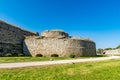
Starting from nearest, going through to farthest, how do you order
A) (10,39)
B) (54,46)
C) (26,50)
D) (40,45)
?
(10,39), (54,46), (40,45), (26,50)

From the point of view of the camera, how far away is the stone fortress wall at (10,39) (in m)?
33.6

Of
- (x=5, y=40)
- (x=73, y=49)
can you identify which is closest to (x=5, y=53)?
(x=5, y=40)

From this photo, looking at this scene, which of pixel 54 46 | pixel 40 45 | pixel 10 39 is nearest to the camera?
pixel 10 39

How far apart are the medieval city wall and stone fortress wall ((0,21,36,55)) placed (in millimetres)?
2289

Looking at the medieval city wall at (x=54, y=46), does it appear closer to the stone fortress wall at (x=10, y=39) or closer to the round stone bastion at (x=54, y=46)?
the round stone bastion at (x=54, y=46)

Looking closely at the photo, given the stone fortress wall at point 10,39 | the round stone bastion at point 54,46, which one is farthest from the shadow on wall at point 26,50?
the stone fortress wall at point 10,39

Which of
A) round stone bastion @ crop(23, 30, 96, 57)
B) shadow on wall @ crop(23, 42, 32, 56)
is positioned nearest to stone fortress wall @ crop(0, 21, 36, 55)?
shadow on wall @ crop(23, 42, 32, 56)

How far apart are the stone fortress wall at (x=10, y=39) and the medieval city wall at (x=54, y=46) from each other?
2.29 meters

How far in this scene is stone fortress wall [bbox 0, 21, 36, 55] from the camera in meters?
33.6

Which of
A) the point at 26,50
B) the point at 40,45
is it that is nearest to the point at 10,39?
the point at 26,50

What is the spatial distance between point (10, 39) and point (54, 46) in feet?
41.5

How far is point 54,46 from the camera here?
3747cm

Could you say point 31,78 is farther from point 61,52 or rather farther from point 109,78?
point 61,52

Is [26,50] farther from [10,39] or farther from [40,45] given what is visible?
[10,39]
